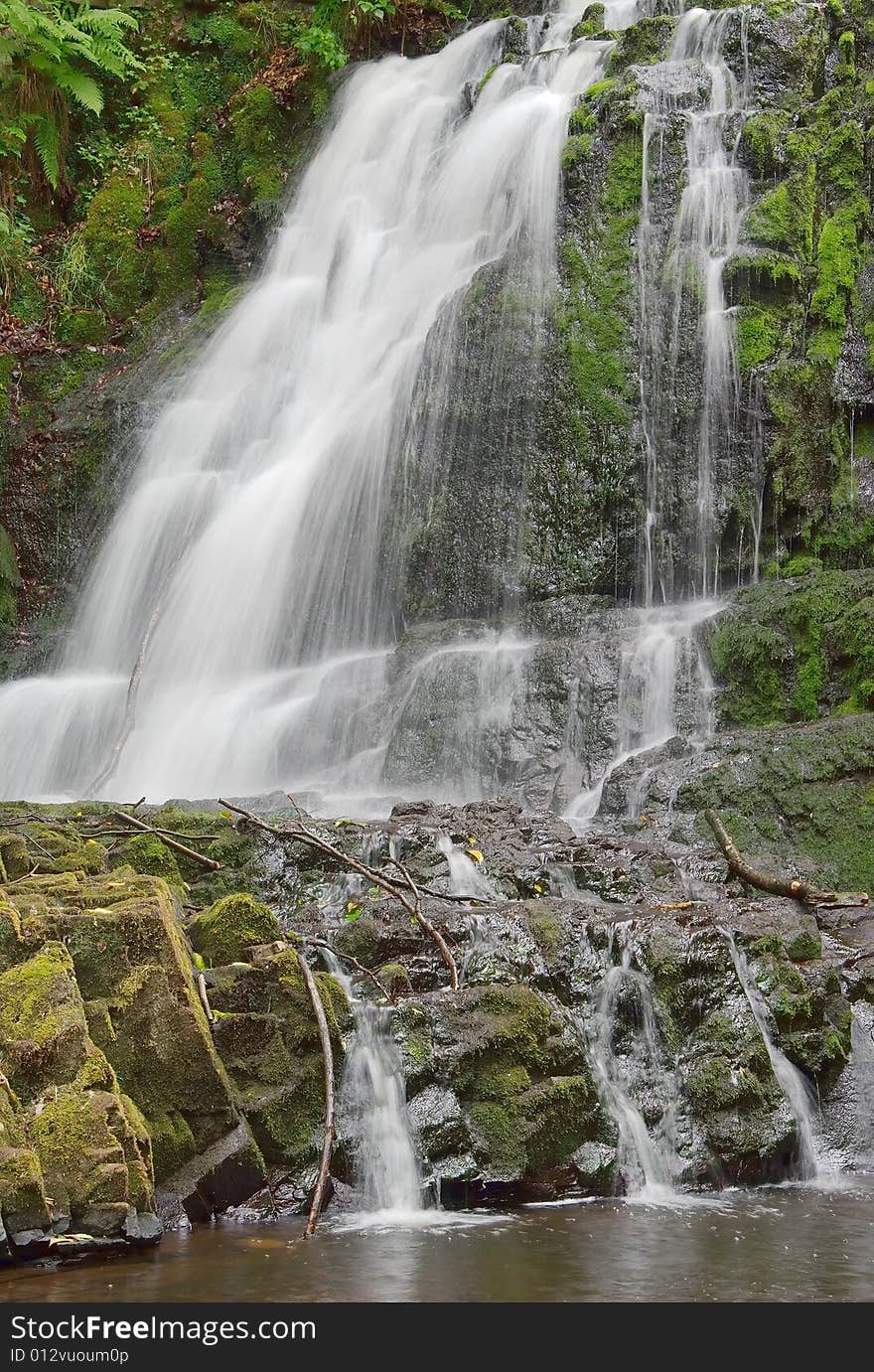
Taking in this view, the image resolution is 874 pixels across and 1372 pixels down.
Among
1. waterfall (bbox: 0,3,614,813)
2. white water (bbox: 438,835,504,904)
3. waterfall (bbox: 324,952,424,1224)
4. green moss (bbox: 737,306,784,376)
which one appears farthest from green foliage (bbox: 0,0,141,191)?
waterfall (bbox: 324,952,424,1224)

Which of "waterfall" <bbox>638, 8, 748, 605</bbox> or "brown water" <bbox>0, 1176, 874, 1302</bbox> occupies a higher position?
"waterfall" <bbox>638, 8, 748, 605</bbox>

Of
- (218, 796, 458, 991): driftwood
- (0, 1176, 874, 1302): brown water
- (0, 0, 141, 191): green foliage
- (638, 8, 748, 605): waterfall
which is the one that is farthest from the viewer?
(0, 0, 141, 191): green foliage

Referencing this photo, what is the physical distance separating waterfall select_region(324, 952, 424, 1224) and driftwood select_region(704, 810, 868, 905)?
7.89 ft

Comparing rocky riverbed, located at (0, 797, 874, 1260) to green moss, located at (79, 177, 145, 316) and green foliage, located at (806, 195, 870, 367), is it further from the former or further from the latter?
green moss, located at (79, 177, 145, 316)

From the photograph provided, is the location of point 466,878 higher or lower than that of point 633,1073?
higher

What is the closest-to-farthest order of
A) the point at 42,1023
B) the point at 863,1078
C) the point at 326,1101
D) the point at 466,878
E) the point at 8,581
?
the point at 42,1023, the point at 326,1101, the point at 863,1078, the point at 466,878, the point at 8,581

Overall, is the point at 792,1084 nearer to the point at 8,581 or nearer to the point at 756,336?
the point at 756,336

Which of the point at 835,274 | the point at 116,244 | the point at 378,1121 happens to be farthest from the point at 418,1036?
the point at 116,244

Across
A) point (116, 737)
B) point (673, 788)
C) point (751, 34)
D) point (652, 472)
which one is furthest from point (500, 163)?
point (673, 788)

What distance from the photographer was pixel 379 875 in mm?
6324

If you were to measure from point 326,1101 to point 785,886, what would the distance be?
283cm

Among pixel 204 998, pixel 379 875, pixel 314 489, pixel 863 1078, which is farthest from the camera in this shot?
pixel 314 489

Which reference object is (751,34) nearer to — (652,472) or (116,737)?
(652,472)

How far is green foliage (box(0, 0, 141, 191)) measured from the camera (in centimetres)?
1608
